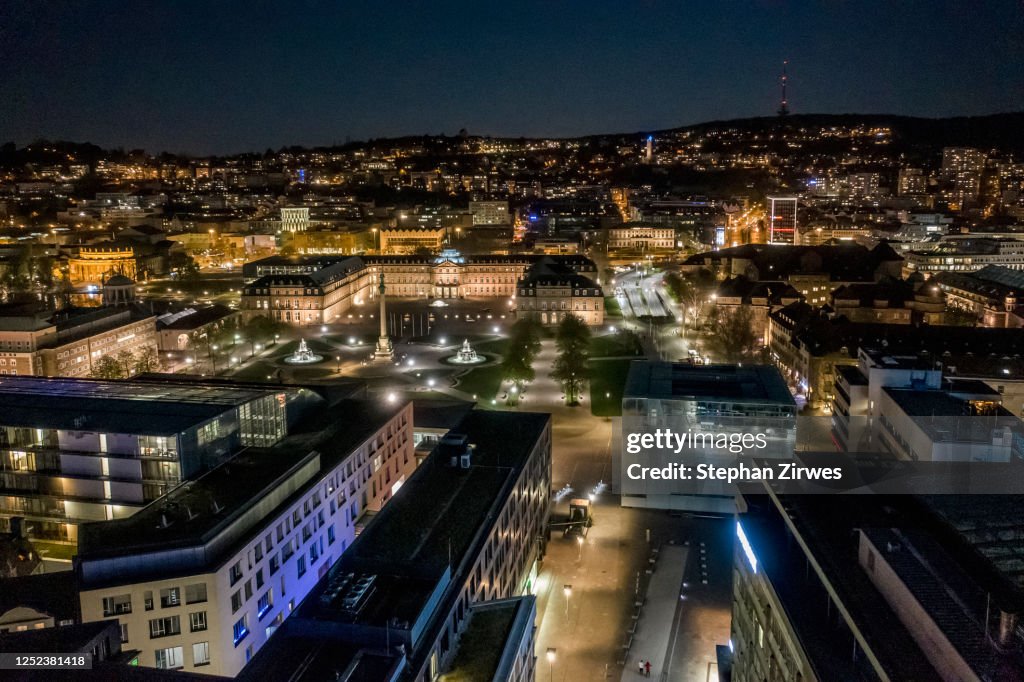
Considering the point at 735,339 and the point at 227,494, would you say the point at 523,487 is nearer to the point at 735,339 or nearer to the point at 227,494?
the point at 227,494

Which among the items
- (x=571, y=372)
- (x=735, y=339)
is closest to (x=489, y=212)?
(x=735, y=339)

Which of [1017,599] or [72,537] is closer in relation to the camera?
[1017,599]

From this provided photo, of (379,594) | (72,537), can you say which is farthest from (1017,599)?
(72,537)

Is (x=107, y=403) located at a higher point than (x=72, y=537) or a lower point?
higher

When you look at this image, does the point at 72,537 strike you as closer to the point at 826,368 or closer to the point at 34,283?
the point at 826,368

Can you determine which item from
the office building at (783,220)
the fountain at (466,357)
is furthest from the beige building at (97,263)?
the office building at (783,220)
